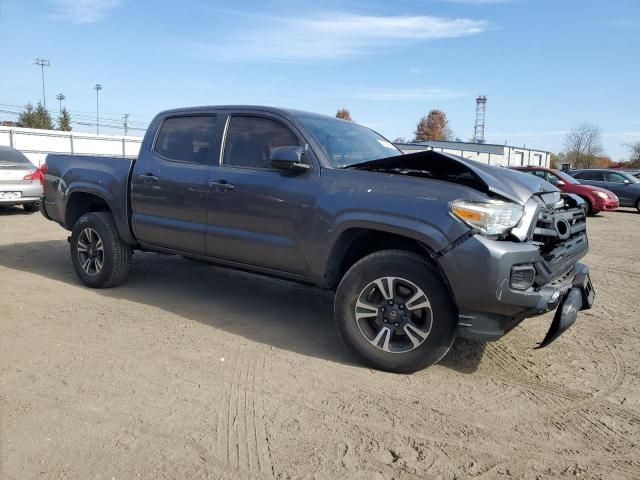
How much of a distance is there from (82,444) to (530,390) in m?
2.81

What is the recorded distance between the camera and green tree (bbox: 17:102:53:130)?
51062 mm

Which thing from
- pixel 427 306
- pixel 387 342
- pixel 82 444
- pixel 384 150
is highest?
pixel 384 150

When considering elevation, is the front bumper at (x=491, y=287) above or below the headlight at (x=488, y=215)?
below

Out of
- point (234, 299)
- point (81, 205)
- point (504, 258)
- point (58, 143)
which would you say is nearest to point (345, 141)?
point (504, 258)

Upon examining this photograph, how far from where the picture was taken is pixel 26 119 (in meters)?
51.4

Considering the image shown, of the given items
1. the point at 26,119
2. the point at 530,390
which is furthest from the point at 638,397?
the point at 26,119

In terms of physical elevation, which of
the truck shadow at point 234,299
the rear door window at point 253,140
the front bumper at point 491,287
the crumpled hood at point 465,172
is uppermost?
the rear door window at point 253,140

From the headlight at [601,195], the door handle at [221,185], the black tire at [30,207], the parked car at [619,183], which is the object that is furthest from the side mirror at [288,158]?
the parked car at [619,183]

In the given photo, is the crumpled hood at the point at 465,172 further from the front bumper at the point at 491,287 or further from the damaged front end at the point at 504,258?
the front bumper at the point at 491,287

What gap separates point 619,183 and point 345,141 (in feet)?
62.2

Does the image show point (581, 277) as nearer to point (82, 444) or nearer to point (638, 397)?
point (638, 397)

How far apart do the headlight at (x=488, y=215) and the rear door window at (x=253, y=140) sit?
163 centimetres

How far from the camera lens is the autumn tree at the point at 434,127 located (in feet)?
282

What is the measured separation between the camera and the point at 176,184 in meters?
4.93
